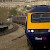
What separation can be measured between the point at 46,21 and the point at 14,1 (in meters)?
146

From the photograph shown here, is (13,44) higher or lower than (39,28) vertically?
lower

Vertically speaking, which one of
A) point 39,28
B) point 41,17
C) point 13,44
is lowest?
point 13,44

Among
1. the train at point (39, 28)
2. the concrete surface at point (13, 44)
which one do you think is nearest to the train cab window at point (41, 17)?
the train at point (39, 28)

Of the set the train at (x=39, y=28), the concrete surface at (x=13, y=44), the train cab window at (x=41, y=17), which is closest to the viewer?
the train at (x=39, y=28)

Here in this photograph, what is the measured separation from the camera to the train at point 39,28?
911 centimetres

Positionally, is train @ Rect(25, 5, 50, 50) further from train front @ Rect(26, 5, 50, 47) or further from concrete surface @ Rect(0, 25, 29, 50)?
concrete surface @ Rect(0, 25, 29, 50)

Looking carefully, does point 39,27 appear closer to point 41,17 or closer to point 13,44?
point 41,17

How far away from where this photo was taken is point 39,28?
9.22 m

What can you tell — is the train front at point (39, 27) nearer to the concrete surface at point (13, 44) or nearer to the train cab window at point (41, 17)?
the train cab window at point (41, 17)

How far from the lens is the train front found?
9109mm

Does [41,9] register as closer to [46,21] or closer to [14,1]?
[46,21]

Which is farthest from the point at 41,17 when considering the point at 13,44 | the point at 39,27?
the point at 13,44

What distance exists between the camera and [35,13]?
9484mm

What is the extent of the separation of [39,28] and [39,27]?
50mm
